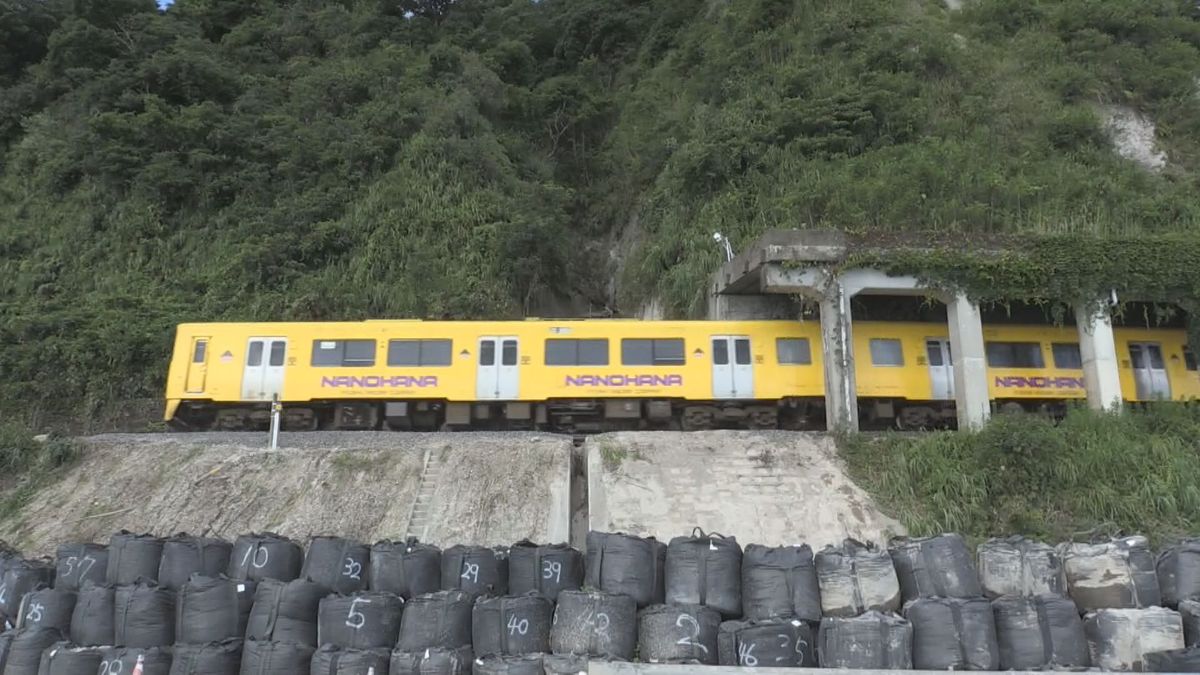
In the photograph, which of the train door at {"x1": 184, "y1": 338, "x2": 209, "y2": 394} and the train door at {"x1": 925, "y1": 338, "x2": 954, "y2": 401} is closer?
the train door at {"x1": 184, "y1": 338, "x2": 209, "y2": 394}

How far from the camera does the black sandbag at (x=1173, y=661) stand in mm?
5157

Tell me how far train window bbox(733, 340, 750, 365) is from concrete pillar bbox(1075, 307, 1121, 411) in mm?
6392

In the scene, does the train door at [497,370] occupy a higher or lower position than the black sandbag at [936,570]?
higher

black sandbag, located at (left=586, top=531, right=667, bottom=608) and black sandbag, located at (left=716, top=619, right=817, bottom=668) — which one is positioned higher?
black sandbag, located at (left=586, top=531, right=667, bottom=608)

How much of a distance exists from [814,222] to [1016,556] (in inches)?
580

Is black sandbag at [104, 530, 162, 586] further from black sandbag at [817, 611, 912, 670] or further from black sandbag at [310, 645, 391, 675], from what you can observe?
black sandbag at [817, 611, 912, 670]

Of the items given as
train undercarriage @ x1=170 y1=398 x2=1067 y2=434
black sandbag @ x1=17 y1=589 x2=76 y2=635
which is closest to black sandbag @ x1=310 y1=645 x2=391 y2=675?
black sandbag @ x1=17 y1=589 x2=76 y2=635

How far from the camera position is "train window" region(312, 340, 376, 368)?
49.7 ft

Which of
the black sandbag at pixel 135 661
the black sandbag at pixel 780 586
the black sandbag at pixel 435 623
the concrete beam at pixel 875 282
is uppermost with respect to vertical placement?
the concrete beam at pixel 875 282

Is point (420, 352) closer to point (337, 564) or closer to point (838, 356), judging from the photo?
point (838, 356)

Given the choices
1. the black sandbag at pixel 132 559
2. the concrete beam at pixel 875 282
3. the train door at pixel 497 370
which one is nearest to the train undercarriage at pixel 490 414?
the train door at pixel 497 370

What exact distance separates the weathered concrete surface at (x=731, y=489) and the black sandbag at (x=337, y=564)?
12.9ft

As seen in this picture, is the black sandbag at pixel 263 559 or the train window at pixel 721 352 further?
the train window at pixel 721 352

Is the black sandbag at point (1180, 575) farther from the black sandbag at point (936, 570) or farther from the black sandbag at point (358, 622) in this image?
the black sandbag at point (358, 622)
